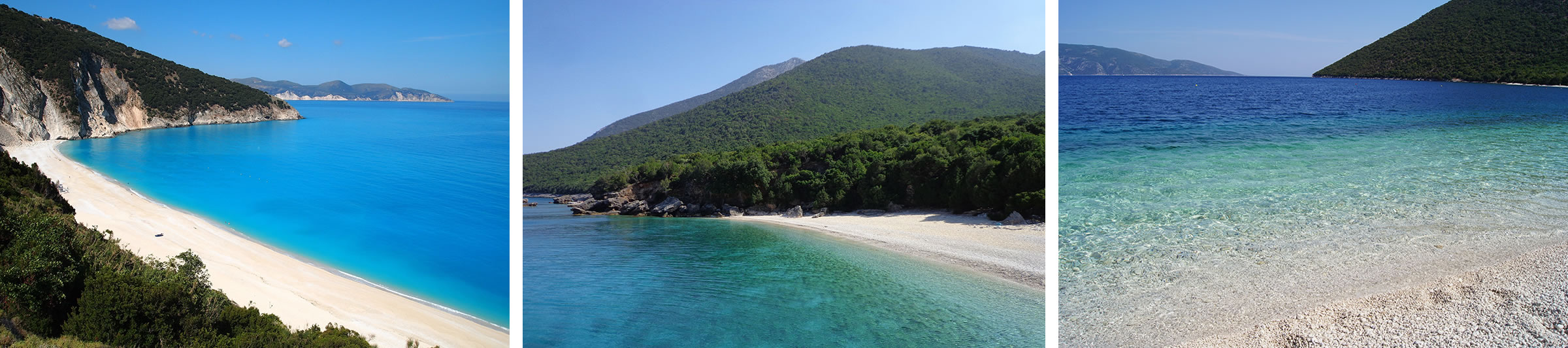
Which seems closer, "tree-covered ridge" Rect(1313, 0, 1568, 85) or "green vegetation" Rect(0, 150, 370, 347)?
"green vegetation" Rect(0, 150, 370, 347)

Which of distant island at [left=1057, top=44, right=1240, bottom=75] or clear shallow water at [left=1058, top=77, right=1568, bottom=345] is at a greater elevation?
distant island at [left=1057, top=44, right=1240, bottom=75]

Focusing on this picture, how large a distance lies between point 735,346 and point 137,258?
18.1 feet

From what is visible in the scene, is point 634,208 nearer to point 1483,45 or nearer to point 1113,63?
point 1113,63

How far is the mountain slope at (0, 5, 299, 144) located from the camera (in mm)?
5336

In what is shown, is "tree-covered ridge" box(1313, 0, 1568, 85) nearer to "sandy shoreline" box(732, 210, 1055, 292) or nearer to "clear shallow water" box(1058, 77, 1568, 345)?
"clear shallow water" box(1058, 77, 1568, 345)

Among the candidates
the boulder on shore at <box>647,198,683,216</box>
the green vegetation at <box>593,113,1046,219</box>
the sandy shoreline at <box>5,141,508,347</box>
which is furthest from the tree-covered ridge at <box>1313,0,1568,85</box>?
the sandy shoreline at <box>5,141,508,347</box>

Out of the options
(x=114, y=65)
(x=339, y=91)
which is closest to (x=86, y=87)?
(x=114, y=65)

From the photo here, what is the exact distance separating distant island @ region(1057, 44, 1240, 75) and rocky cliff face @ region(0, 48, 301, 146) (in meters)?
8.39

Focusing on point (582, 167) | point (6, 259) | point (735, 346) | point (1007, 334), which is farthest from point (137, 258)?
point (1007, 334)

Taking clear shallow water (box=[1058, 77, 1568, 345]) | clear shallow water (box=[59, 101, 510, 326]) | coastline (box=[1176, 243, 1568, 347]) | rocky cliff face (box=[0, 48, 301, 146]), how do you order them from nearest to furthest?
coastline (box=[1176, 243, 1568, 347]), clear shallow water (box=[1058, 77, 1568, 345]), rocky cliff face (box=[0, 48, 301, 146]), clear shallow water (box=[59, 101, 510, 326])

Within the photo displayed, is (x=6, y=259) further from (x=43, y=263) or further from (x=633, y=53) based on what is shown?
(x=633, y=53)

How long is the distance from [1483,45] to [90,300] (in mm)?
24578

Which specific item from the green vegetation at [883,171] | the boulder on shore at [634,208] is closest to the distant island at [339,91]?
the green vegetation at [883,171]

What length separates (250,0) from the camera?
790 centimetres
